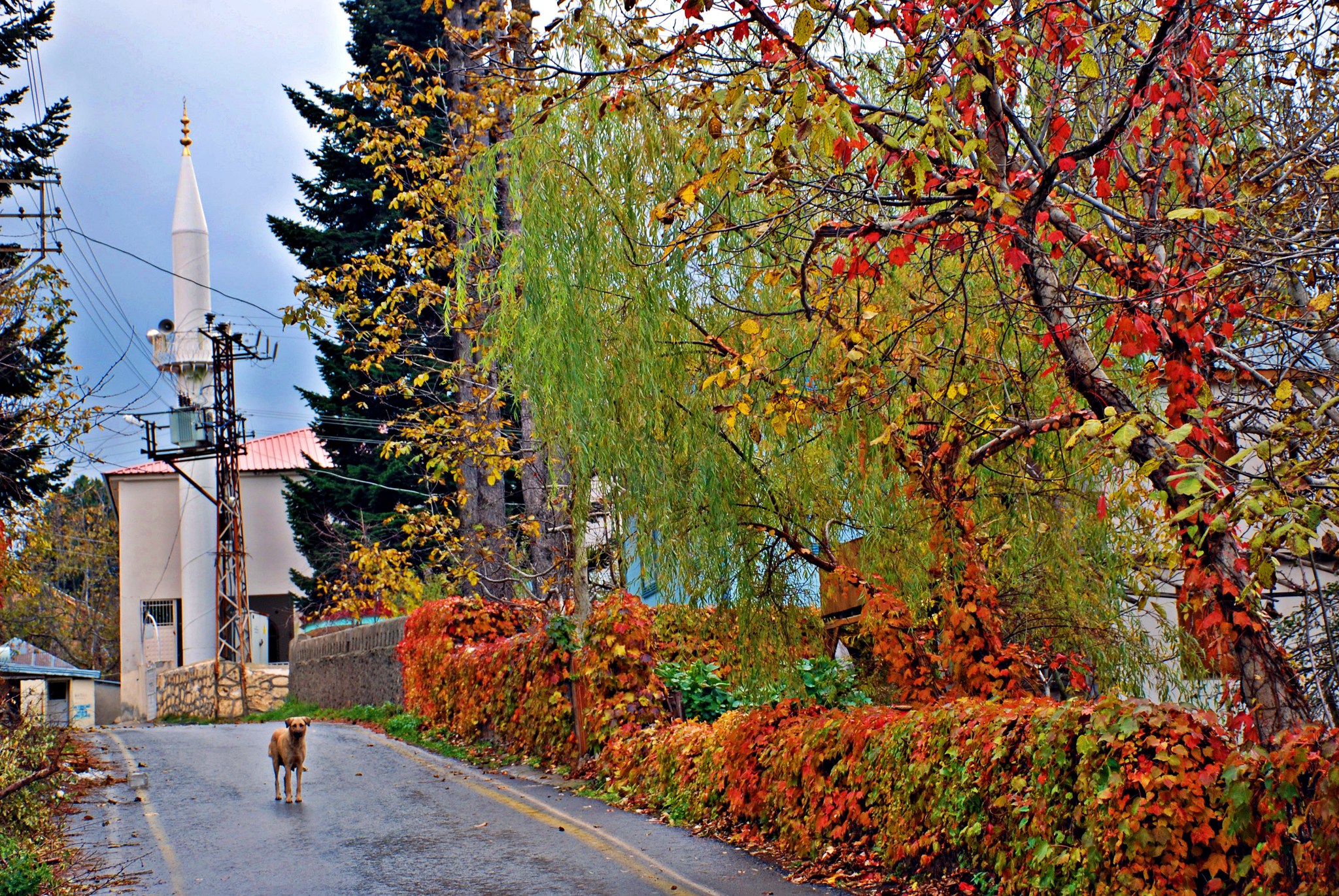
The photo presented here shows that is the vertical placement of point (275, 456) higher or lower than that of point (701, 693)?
higher

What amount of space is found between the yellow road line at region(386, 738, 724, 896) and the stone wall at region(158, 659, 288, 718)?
1997 cm

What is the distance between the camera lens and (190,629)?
4150cm

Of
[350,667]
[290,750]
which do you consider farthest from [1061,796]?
[350,667]

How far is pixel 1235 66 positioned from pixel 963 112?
6.45 feet

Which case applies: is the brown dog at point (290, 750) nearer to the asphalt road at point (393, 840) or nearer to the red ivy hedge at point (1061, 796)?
the asphalt road at point (393, 840)

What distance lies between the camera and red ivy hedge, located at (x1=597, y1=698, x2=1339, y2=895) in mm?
5113

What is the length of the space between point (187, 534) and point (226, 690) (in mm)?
11862

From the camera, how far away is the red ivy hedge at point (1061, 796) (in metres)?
5.11

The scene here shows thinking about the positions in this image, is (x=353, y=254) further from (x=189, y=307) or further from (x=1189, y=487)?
(x=1189, y=487)

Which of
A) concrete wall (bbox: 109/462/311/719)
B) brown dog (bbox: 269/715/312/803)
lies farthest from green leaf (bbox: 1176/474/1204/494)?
concrete wall (bbox: 109/462/311/719)

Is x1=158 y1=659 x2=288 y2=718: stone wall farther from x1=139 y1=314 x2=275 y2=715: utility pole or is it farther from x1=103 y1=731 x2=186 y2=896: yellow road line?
x1=103 y1=731 x2=186 y2=896: yellow road line

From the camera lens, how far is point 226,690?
31.8 metres

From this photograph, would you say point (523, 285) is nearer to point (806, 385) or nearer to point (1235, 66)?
point (806, 385)

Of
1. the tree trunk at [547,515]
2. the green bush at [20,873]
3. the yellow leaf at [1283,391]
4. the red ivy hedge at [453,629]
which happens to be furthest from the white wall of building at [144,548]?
the yellow leaf at [1283,391]
